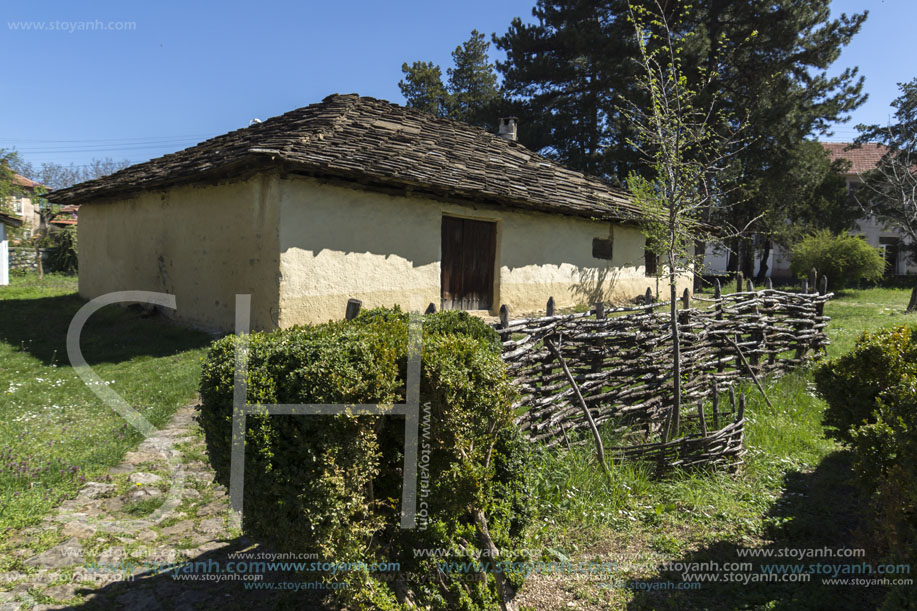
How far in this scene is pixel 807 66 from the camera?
64.4 ft

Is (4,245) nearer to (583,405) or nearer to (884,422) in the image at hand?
(583,405)

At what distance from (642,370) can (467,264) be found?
17.5 ft

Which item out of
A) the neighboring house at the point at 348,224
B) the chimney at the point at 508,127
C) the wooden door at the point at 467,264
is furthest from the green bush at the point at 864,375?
the chimney at the point at 508,127

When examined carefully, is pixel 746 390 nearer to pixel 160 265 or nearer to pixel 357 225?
pixel 357 225

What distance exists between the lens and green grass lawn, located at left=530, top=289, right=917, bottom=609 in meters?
3.25

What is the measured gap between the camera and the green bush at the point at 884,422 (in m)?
2.74

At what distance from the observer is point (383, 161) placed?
895 centimetres

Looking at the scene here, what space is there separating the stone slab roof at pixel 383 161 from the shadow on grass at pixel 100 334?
2.56m

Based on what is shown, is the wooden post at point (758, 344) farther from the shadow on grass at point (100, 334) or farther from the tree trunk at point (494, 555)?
the shadow on grass at point (100, 334)

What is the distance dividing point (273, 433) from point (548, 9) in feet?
78.7

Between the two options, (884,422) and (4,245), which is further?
(4,245)

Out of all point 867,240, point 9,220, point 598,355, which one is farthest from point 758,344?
point 867,240

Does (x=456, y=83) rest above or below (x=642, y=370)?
above

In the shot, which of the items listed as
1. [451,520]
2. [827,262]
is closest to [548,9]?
[827,262]
